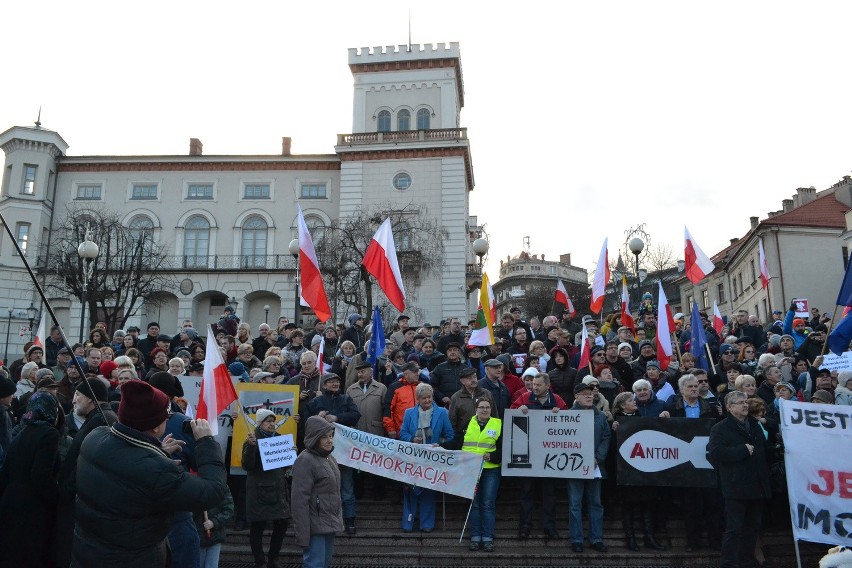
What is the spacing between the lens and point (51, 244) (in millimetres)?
46875

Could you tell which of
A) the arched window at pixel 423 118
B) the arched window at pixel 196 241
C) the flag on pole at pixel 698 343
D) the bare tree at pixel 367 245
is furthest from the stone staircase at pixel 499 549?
the arched window at pixel 196 241

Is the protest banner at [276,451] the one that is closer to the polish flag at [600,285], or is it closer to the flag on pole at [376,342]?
the flag on pole at [376,342]

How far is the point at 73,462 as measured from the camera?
5484 mm

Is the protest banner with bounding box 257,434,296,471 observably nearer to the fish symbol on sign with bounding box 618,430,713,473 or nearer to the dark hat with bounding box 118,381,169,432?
the dark hat with bounding box 118,381,169,432

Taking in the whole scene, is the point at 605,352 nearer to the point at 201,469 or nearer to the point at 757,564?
the point at 757,564

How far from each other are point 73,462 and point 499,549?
5.93 meters

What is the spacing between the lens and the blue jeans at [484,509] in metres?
9.66

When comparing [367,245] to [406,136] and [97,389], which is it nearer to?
[406,136]

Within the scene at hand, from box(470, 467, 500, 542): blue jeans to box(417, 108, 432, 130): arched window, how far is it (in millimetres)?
40440

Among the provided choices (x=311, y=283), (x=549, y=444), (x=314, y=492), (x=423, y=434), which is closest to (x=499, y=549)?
(x=549, y=444)

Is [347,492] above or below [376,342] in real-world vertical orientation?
below

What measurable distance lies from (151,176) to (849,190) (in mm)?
47667

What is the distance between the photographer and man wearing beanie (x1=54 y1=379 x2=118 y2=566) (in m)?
5.48

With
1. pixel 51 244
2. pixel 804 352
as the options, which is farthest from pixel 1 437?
pixel 51 244
